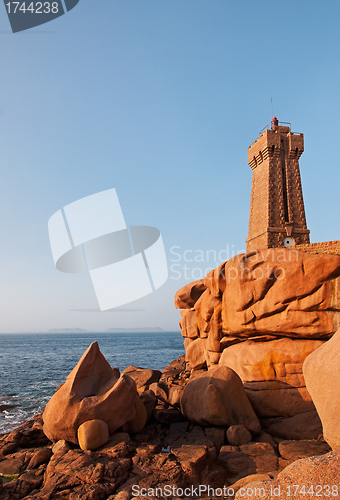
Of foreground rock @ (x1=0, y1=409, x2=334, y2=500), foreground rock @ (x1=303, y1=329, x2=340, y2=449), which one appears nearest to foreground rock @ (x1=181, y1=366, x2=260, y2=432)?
foreground rock @ (x1=0, y1=409, x2=334, y2=500)

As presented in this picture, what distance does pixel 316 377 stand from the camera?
6.53 m

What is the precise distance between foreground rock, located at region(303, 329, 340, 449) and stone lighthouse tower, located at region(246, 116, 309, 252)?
17.0 m

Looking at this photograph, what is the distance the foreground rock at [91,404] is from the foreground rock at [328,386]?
665cm

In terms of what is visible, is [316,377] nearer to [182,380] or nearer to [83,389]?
[83,389]

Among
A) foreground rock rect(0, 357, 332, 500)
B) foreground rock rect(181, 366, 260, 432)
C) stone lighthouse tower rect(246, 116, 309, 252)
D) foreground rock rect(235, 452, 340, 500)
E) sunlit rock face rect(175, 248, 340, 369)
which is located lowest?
foreground rock rect(0, 357, 332, 500)

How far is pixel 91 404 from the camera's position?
34.0ft

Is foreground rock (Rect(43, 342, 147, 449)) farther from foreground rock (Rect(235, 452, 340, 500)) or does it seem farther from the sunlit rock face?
foreground rock (Rect(235, 452, 340, 500))

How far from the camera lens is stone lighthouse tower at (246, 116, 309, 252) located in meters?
23.4

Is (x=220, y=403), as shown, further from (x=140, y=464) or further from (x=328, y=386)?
(x=328, y=386)

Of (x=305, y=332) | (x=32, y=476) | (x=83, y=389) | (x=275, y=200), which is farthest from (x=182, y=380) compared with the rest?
(x=275, y=200)

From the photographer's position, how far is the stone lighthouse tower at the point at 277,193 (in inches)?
923

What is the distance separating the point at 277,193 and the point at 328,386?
20.0 metres

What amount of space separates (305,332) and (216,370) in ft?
15.0

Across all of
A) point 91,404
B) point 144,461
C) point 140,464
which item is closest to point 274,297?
point 144,461
